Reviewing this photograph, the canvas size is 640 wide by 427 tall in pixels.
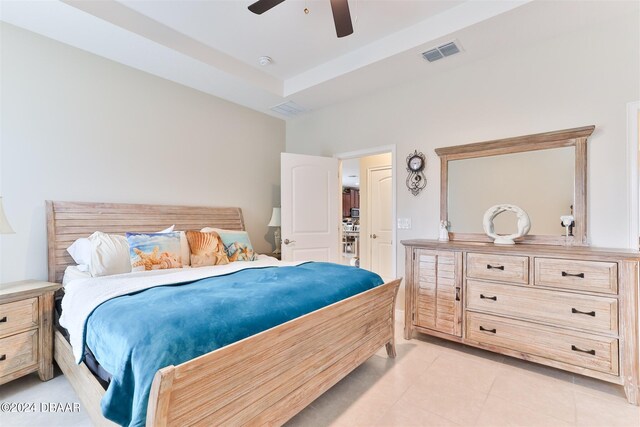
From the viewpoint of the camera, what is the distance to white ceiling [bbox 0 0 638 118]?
2303 millimetres

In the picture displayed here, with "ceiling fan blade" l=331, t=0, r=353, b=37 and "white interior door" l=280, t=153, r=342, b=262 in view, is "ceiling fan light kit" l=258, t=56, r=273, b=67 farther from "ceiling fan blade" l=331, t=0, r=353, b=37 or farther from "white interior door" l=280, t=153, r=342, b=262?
"ceiling fan blade" l=331, t=0, r=353, b=37

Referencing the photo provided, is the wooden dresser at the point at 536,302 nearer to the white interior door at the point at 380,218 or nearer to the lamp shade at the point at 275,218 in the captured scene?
the lamp shade at the point at 275,218

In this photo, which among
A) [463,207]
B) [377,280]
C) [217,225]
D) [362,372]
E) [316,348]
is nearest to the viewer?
[316,348]

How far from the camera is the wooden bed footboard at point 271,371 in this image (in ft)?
3.72

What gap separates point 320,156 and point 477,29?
230cm

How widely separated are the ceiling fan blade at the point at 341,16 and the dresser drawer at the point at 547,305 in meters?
2.24

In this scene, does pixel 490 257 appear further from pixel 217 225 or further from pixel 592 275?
pixel 217 225

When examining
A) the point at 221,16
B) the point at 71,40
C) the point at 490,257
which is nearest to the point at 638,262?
the point at 490,257

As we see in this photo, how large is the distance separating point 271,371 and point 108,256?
1644 millimetres

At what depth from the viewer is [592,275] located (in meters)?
2.08

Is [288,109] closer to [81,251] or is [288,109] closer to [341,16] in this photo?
[341,16]

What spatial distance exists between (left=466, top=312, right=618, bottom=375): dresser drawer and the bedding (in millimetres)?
1093

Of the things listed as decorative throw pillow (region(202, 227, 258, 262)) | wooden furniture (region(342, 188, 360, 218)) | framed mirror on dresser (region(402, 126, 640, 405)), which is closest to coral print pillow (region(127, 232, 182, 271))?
decorative throw pillow (region(202, 227, 258, 262))

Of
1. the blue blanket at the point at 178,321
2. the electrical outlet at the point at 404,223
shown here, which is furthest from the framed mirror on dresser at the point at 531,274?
the blue blanket at the point at 178,321
